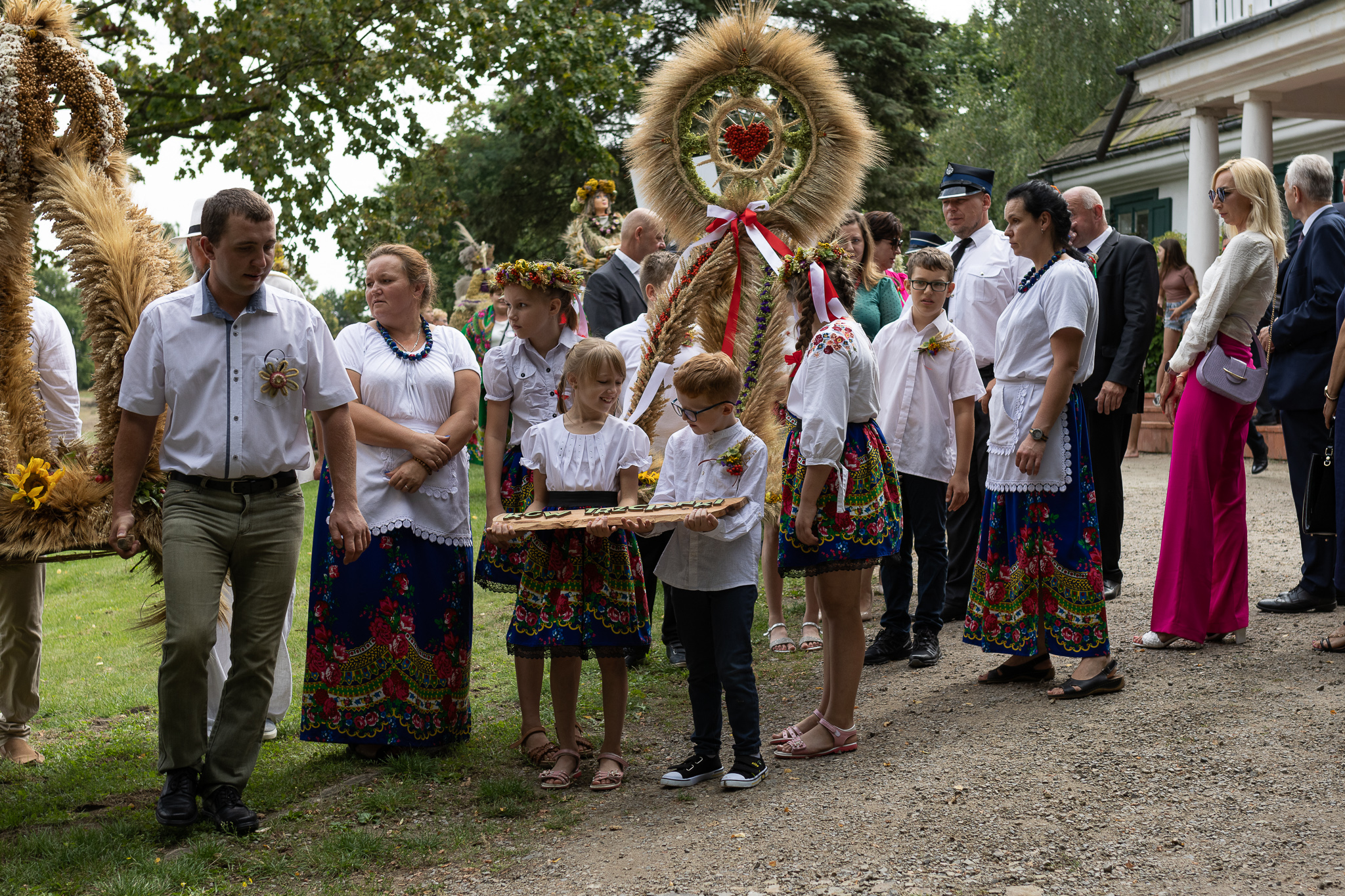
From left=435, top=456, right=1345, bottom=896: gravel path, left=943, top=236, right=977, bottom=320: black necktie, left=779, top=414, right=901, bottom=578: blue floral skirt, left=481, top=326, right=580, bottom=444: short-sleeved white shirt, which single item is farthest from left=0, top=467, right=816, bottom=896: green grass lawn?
left=943, top=236, right=977, bottom=320: black necktie

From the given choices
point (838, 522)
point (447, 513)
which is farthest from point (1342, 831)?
point (447, 513)

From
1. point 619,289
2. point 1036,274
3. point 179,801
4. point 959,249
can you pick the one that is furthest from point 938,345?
point 179,801

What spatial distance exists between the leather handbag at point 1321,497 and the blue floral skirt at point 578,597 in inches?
130

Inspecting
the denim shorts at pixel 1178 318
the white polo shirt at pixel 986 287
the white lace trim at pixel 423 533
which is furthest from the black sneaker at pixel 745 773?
the denim shorts at pixel 1178 318

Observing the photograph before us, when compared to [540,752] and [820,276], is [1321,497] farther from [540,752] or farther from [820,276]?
[540,752]

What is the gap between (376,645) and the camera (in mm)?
4621

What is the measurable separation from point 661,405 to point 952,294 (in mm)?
2123

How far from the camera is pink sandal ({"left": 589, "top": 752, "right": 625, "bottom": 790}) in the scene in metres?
4.32

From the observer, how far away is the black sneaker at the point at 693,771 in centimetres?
424

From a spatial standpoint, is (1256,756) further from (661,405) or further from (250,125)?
(250,125)

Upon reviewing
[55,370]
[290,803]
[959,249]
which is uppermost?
[959,249]

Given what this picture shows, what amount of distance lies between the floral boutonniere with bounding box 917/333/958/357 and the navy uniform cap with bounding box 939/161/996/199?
1063 mm

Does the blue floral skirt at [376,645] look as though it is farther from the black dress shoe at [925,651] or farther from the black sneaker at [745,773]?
the black dress shoe at [925,651]

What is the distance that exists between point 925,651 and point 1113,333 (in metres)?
2.07
